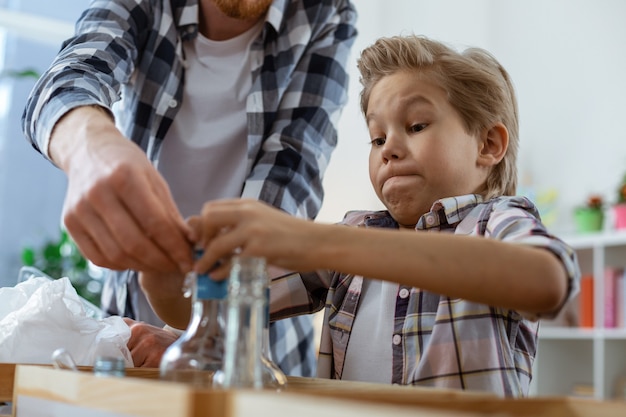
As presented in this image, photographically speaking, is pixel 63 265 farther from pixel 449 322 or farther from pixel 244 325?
pixel 244 325

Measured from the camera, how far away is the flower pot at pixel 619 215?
11.2 feet

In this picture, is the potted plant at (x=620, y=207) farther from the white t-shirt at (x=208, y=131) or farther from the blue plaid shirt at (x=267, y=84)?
the white t-shirt at (x=208, y=131)

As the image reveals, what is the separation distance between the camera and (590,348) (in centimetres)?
379

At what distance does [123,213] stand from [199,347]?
15 centimetres

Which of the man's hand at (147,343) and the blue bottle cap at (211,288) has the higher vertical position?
the blue bottle cap at (211,288)

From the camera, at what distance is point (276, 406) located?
1.54ft

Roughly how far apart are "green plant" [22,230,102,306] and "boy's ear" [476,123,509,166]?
3023 mm

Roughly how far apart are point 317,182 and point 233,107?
229 millimetres

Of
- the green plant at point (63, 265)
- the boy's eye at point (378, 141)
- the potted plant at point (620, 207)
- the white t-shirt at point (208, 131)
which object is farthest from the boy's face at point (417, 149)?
the green plant at point (63, 265)

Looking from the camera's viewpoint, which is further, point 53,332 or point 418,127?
point 418,127

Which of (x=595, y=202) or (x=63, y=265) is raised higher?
(x=595, y=202)

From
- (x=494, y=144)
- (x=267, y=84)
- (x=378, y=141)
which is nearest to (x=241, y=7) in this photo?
(x=267, y=84)

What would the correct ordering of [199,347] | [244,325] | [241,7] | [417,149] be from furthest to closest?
[241,7] → [417,149] → [199,347] → [244,325]

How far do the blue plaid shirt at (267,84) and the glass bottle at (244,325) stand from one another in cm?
74
